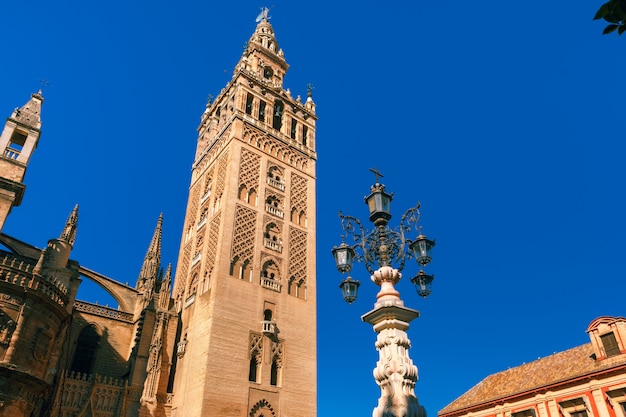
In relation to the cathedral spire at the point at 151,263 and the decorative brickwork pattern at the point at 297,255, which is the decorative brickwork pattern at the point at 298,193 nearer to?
the decorative brickwork pattern at the point at 297,255

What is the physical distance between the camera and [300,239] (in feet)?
91.8

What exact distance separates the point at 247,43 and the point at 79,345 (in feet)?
88.5

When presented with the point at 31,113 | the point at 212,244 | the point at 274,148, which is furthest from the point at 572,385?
the point at 31,113

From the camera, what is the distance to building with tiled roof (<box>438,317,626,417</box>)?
18094 mm

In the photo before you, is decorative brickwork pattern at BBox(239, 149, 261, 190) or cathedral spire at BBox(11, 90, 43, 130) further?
decorative brickwork pattern at BBox(239, 149, 261, 190)

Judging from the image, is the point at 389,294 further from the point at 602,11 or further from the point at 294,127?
the point at 294,127

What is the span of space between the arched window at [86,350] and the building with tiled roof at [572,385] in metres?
20.5

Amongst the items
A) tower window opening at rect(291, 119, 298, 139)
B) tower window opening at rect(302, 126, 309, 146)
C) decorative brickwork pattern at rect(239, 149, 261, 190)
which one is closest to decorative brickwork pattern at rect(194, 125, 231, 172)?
decorative brickwork pattern at rect(239, 149, 261, 190)

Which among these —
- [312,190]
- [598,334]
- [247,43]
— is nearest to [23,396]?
[312,190]

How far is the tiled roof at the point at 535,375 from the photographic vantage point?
64.3ft

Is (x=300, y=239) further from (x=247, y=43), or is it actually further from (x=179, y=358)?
(x=247, y=43)

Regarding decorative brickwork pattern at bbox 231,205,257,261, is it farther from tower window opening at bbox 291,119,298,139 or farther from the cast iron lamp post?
the cast iron lamp post

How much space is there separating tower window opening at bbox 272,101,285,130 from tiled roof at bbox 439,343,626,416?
2214 centimetres

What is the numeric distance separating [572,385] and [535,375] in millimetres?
3164
